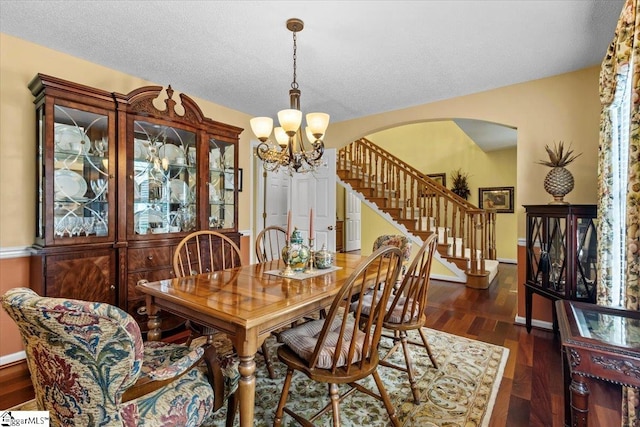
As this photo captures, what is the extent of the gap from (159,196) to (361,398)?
2.43 metres

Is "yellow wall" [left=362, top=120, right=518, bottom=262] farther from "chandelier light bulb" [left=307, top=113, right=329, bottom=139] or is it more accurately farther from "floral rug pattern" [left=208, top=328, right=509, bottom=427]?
"chandelier light bulb" [left=307, top=113, right=329, bottom=139]

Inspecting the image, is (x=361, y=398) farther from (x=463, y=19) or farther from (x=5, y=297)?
(x=463, y=19)

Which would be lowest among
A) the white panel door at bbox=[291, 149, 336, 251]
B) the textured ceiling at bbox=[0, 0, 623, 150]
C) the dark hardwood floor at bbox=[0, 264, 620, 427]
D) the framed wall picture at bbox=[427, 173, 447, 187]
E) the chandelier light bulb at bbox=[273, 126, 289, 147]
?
the dark hardwood floor at bbox=[0, 264, 620, 427]

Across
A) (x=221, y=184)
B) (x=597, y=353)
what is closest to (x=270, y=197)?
(x=221, y=184)

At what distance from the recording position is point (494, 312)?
11.6ft

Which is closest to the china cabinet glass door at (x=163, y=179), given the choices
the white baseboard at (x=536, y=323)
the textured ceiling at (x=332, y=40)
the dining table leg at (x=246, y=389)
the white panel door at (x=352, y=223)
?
the textured ceiling at (x=332, y=40)

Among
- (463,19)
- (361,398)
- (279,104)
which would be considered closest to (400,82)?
(463,19)

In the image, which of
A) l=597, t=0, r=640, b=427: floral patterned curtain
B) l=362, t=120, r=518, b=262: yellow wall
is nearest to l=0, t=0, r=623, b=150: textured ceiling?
l=597, t=0, r=640, b=427: floral patterned curtain

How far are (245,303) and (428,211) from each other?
15.2 feet

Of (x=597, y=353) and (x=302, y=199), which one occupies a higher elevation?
(x=302, y=199)

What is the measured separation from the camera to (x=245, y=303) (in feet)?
4.59

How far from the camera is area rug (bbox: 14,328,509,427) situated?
1.69 meters

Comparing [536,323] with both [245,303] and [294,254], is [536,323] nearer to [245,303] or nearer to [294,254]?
[294,254]

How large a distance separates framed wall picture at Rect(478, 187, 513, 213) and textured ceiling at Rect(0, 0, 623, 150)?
14.9 ft
